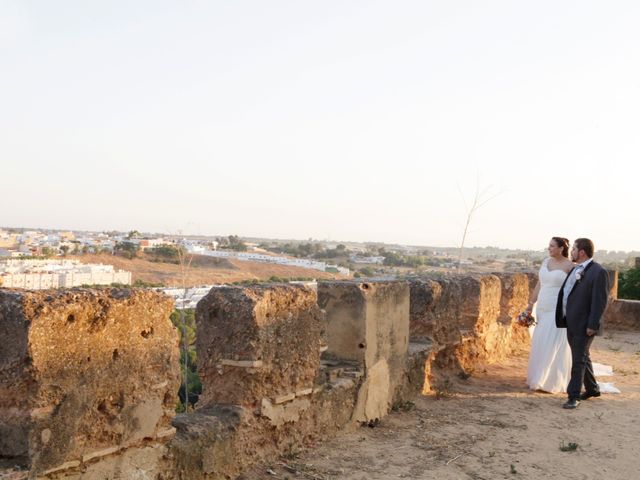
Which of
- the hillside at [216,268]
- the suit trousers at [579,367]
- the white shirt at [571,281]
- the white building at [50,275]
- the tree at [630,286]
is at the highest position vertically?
the white shirt at [571,281]

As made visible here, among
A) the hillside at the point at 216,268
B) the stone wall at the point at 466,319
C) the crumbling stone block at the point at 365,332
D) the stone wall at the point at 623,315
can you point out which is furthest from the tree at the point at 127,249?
the crumbling stone block at the point at 365,332

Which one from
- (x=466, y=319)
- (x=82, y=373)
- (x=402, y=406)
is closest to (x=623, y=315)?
(x=466, y=319)

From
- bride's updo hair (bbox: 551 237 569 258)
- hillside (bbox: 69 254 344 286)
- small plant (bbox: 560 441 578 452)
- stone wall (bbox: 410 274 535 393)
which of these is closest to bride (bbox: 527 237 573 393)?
bride's updo hair (bbox: 551 237 569 258)

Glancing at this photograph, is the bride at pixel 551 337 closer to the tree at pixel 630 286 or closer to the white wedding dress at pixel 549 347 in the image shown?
the white wedding dress at pixel 549 347

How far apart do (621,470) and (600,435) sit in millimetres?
824

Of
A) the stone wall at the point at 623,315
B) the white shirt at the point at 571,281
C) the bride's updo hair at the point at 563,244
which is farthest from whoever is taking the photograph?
the stone wall at the point at 623,315

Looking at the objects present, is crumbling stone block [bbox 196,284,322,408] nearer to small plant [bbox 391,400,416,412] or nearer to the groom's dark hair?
small plant [bbox 391,400,416,412]

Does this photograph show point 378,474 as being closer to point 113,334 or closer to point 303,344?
point 303,344

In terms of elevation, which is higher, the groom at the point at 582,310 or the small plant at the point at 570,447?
the groom at the point at 582,310

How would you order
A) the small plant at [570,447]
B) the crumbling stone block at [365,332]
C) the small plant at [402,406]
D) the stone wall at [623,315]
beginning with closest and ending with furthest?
the small plant at [570,447] → the crumbling stone block at [365,332] → the small plant at [402,406] → the stone wall at [623,315]

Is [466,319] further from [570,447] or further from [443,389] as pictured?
[570,447]

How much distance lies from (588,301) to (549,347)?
2.68 ft

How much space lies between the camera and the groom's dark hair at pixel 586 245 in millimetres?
6555

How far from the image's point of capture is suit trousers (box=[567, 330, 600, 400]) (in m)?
6.20
